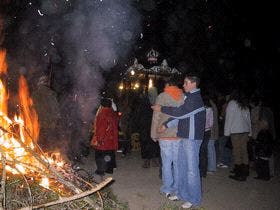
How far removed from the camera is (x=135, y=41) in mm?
27219

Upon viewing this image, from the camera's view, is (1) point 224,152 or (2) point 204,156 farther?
(1) point 224,152

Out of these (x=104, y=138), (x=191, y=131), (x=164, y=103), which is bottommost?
(x=104, y=138)

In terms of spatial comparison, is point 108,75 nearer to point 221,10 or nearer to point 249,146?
point 221,10

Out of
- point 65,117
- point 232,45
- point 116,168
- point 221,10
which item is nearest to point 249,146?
point 116,168

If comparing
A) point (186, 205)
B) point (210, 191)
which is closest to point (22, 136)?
point (186, 205)

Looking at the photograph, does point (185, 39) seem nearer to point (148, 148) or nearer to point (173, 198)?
point (148, 148)

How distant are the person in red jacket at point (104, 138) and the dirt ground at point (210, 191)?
413 mm

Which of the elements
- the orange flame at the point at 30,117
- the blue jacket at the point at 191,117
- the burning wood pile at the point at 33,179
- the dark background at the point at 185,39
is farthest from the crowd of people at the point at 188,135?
the dark background at the point at 185,39

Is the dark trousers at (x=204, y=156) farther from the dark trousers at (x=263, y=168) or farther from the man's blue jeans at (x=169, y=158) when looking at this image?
the man's blue jeans at (x=169, y=158)

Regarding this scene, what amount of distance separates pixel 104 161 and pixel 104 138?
57cm

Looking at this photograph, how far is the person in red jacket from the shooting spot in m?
9.38

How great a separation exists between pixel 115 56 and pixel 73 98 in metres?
14.1

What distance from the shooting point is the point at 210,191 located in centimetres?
805

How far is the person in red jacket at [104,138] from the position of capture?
938cm
